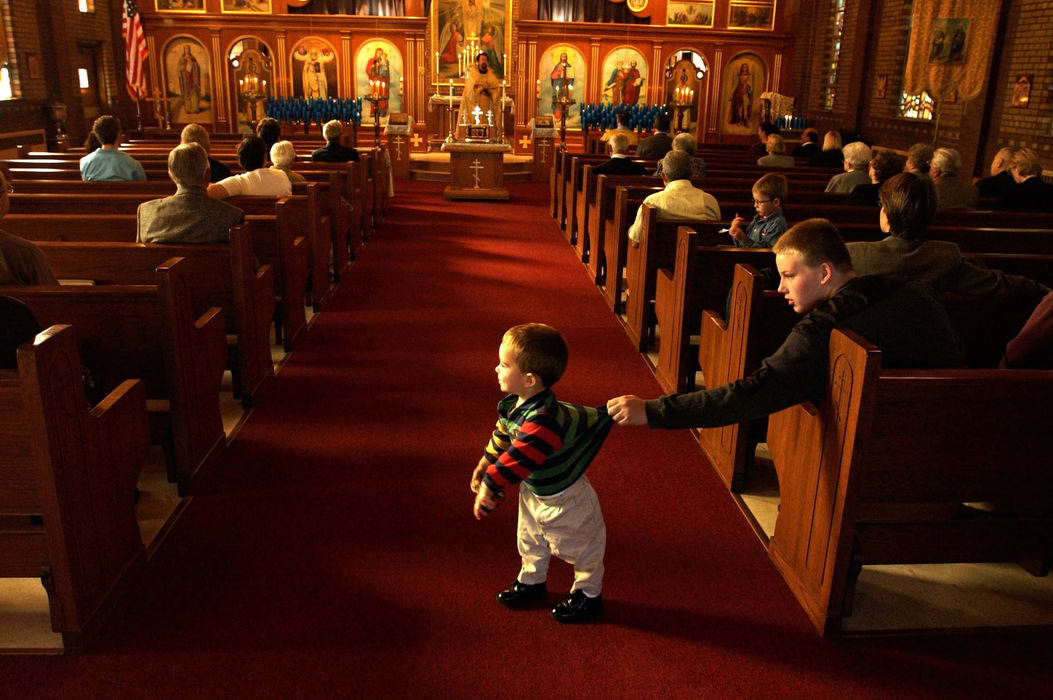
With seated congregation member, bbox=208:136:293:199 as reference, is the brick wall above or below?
above

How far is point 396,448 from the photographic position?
401cm

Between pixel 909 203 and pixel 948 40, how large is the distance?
10114 millimetres

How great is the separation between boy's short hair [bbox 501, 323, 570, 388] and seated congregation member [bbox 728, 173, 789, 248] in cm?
227

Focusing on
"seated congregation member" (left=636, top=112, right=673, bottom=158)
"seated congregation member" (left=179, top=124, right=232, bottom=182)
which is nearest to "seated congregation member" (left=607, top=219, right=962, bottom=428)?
"seated congregation member" (left=179, top=124, right=232, bottom=182)

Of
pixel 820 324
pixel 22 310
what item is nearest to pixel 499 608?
pixel 820 324

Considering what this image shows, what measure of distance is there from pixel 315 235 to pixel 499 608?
13.2ft

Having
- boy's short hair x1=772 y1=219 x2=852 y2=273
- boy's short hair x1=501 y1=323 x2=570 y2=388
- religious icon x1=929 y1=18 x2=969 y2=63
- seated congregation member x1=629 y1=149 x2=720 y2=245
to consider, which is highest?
religious icon x1=929 y1=18 x2=969 y2=63

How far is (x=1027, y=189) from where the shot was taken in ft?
20.1

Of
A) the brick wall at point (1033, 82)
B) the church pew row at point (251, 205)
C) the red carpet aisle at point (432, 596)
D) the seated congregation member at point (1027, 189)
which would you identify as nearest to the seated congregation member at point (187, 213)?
the church pew row at point (251, 205)

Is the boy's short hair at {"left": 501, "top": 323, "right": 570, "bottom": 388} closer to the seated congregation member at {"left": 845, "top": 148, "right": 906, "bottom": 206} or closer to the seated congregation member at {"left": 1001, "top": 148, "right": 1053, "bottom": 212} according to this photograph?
the seated congregation member at {"left": 845, "top": 148, "right": 906, "bottom": 206}

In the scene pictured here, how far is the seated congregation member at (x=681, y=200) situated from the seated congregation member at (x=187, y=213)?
270cm

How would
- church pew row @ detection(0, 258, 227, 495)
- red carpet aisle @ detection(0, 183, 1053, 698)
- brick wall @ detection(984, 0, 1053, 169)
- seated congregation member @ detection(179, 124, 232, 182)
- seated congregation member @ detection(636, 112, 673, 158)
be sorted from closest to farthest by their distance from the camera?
1. red carpet aisle @ detection(0, 183, 1053, 698)
2. church pew row @ detection(0, 258, 227, 495)
3. seated congregation member @ detection(179, 124, 232, 182)
4. seated congregation member @ detection(636, 112, 673, 158)
5. brick wall @ detection(984, 0, 1053, 169)

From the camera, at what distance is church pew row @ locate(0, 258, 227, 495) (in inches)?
130

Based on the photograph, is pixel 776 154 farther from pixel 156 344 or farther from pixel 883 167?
pixel 156 344
